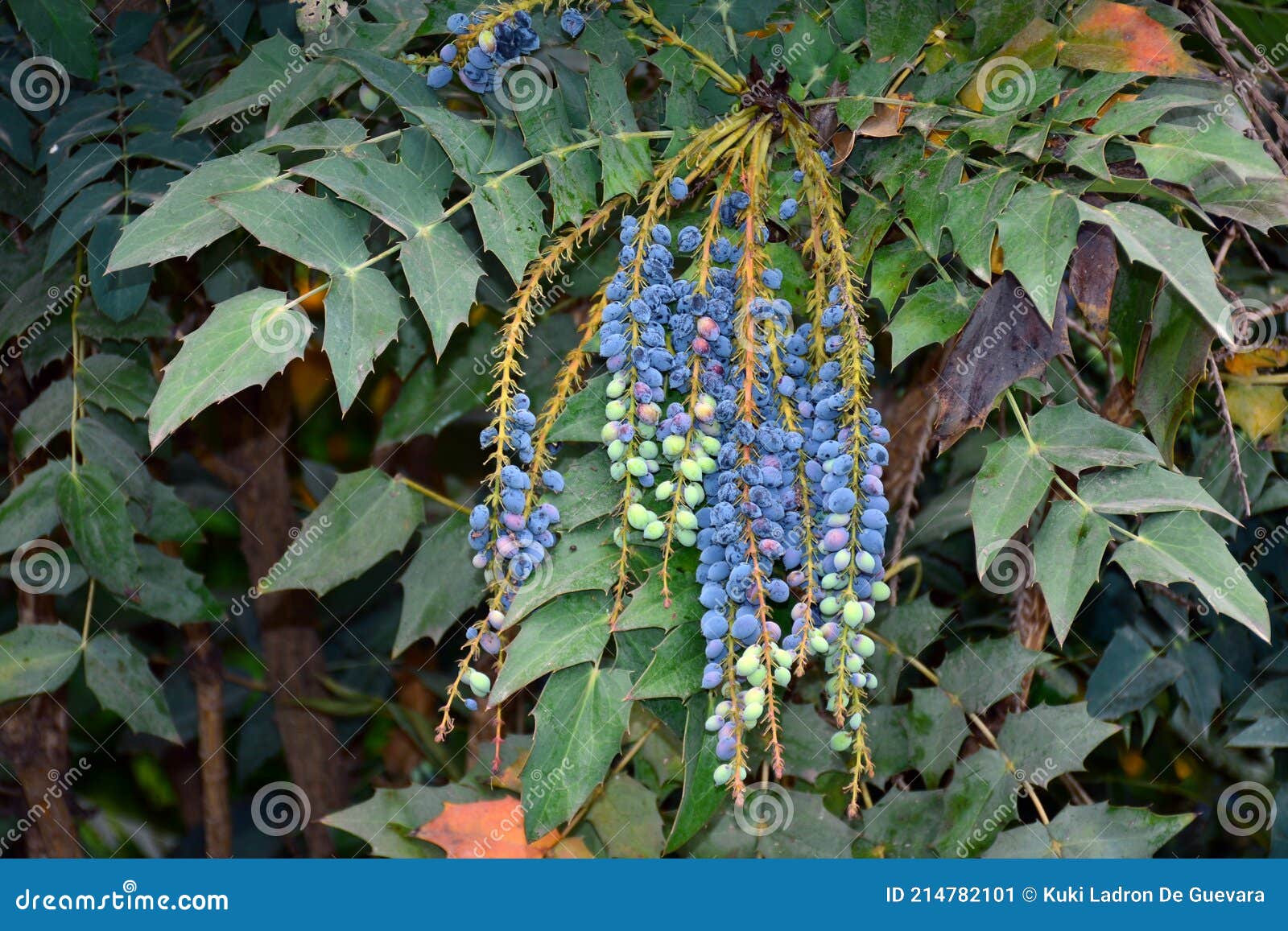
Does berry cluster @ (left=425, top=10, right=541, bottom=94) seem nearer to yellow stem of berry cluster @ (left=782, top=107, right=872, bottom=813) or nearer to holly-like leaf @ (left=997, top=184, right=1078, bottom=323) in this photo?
yellow stem of berry cluster @ (left=782, top=107, right=872, bottom=813)

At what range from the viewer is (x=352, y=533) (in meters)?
1.18

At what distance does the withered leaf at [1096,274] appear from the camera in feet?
2.91

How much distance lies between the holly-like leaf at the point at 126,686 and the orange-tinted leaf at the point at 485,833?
369 millimetres

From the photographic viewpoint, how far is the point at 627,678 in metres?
0.92

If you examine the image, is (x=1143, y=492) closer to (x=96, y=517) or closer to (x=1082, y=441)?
(x=1082, y=441)

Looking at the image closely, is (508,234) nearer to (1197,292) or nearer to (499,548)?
(499,548)

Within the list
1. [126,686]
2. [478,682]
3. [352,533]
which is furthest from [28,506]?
[478,682]

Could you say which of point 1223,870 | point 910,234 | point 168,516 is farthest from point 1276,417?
point 168,516

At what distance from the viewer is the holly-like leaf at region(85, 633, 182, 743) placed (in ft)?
4.34

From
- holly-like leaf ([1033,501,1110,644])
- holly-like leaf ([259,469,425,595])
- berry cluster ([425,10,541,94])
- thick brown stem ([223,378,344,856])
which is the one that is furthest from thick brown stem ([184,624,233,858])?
holly-like leaf ([1033,501,1110,644])

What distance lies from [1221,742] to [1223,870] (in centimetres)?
43

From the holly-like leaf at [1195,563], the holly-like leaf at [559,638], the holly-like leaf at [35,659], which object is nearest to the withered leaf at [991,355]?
the holly-like leaf at [1195,563]

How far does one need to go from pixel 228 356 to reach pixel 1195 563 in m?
0.73

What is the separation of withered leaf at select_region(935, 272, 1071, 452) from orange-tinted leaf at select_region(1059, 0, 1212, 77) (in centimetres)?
23
